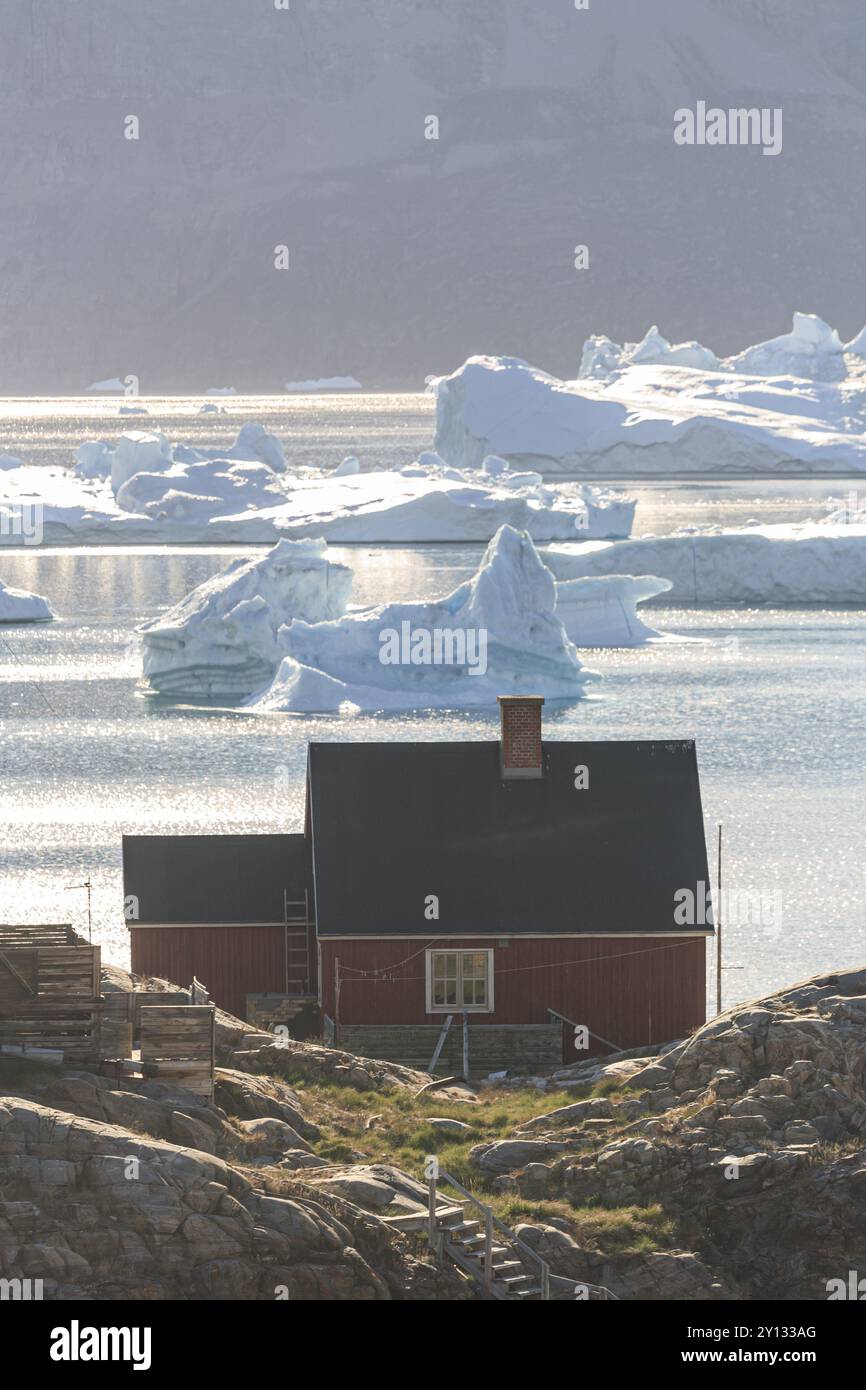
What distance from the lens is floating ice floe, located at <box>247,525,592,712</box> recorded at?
49.2 metres

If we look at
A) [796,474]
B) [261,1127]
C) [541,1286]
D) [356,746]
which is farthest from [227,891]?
[796,474]

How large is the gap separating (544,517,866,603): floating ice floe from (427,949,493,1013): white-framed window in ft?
147

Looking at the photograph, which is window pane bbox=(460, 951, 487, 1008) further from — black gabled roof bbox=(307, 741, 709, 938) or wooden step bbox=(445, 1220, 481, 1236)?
wooden step bbox=(445, 1220, 481, 1236)

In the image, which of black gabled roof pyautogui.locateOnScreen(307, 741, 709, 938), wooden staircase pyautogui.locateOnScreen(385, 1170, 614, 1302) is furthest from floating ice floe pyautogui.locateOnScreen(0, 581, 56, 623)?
wooden staircase pyautogui.locateOnScreen(385, 1170, 614, 1302)

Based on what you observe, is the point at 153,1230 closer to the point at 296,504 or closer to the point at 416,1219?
the point at 416,1219

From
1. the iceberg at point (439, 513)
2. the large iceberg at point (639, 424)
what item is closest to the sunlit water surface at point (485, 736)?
the iceberg at point (439, 513)

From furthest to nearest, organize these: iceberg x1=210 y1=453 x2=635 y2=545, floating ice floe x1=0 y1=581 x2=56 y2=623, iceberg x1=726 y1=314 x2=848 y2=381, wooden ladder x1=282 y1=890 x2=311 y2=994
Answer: iceberg x1=726 y1=314 x2=848 y2=381
iceberg x1=210 y1=453 x2=635 y2=545
floating ice floe x1=0 y1=581 x2=56 y2=623
wooden ladder x1=282 y1=890 x2=311 y2=994

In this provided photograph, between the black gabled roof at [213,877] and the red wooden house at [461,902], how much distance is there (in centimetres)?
2

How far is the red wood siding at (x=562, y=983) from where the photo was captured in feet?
69.2

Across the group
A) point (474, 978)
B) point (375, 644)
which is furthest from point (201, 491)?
point (474, 978)

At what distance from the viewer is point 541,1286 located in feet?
46.6

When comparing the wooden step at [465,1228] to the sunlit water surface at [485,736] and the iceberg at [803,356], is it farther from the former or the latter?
the iceberg at [803,356]

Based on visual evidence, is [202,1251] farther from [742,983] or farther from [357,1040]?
[742,983]
